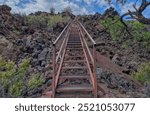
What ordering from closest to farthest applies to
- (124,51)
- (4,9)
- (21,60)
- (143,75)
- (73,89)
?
(73,89) < (143,75) < (21,60) < (124,51) < (4,9)

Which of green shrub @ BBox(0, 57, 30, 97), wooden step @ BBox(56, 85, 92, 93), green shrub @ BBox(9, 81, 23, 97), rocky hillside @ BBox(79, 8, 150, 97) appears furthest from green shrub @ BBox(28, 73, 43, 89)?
rocky hillside @ BBox(79, 8, 150, 97)

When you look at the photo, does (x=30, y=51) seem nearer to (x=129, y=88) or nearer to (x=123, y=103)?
(x=129, y=88)

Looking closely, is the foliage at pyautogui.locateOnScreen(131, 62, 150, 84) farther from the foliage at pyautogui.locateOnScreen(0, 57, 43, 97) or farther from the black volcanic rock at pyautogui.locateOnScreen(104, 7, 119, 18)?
the black volcanic rock at pyautogui.locateOnScreen(104, 7, 119, 18)

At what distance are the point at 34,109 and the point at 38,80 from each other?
3087mm

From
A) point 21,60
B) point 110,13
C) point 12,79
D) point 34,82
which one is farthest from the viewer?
point 110,13

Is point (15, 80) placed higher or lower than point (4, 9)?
lower

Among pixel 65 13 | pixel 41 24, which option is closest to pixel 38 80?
pixel 41 24

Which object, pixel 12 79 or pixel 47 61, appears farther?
pixel 47 61

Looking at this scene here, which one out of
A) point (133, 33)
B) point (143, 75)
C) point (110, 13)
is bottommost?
point (143, 75)

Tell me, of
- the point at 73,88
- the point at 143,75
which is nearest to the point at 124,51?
the point at 143,75

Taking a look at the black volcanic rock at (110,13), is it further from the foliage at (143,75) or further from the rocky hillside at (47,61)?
the foliage at (143,75)

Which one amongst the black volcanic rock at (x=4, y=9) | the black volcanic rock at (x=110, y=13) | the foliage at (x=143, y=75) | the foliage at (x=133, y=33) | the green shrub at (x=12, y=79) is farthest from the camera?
the black volcanic rock at (x=110, y=13)

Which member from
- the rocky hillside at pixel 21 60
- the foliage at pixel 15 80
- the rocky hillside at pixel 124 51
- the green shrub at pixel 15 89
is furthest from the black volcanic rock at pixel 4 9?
the green shrub at pixel 15 89

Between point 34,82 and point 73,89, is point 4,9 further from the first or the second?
point 73,89
